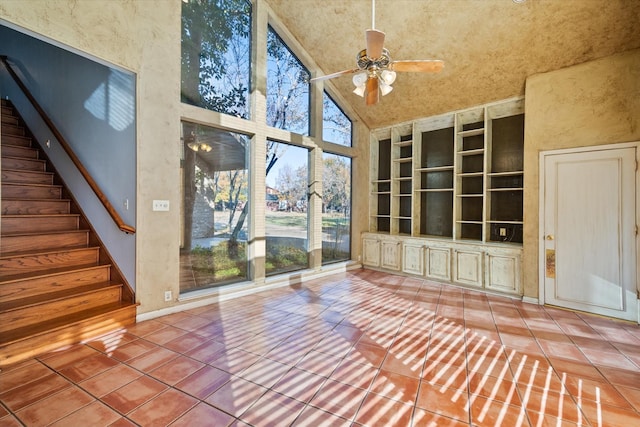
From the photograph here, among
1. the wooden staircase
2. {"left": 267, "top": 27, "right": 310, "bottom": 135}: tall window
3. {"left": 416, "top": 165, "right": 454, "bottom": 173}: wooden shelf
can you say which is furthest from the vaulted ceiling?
the wooden staircase

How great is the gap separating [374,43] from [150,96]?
2.64m

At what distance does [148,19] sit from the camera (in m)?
3.40

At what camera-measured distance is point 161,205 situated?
11.6 feet

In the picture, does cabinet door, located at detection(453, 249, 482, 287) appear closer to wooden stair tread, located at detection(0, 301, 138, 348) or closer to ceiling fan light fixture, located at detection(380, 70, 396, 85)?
ceiling fan light fixture, located at detection(380, 70, 396, 85)

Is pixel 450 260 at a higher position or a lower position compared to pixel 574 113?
lower

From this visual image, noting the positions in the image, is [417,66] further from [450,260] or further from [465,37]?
[450,260]

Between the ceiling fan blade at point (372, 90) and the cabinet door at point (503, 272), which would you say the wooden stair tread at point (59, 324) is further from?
the cabinet door at point (503, 272)

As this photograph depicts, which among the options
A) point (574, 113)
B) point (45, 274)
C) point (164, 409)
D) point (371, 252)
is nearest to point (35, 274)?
point (45, 274)

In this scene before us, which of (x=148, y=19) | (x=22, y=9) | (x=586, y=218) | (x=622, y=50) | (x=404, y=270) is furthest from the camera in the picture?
(x=404, y=270)

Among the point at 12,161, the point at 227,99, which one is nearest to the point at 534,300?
the point at 227,99

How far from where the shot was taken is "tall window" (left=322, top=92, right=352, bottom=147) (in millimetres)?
5922

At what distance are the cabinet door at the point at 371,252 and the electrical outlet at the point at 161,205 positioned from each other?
164 inches

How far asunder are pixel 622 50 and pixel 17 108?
366 inches

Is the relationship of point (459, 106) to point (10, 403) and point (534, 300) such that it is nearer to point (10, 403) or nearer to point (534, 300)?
point (534, 300)
